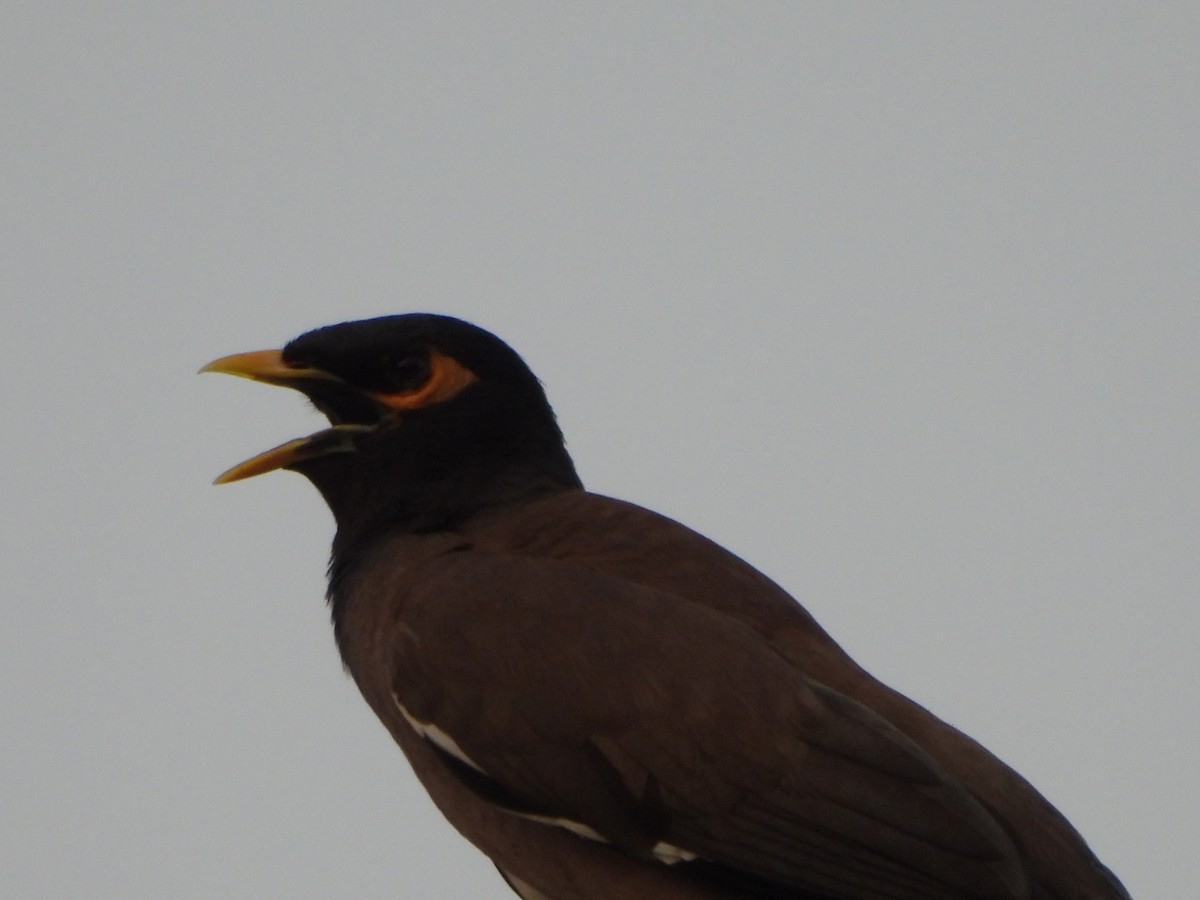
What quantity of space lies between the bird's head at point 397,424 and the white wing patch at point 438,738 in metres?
0.74

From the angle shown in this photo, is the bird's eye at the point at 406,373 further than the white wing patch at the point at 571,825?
Yes

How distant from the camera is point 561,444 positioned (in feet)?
18.4

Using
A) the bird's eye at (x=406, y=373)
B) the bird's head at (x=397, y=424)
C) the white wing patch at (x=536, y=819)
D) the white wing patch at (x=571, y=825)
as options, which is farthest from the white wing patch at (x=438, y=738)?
the bird's eye at (x=406, y=373)

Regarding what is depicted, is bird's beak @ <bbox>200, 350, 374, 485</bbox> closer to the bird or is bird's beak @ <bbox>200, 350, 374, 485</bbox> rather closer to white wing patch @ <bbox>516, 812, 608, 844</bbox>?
the bird

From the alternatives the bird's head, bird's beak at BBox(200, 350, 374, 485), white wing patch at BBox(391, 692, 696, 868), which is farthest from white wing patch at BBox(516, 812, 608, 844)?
bird's beak at BBox(200, 350, 374, 485)

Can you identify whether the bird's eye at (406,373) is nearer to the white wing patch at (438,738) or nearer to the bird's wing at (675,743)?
the bird's wing at (675,743)

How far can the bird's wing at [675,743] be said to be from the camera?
3982 millimetres

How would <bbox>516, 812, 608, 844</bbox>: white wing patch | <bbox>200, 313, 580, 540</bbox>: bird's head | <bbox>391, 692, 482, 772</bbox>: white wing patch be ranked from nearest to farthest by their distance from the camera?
<bbox>516, 812, 608, 844</bbox>: white wing patch → <bbox>391, 692, 482, 772</bbox>: white wing patch → <bbox>200, 313, 580, 540</bbox>: bird's head

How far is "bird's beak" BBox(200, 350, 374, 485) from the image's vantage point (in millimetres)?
5164

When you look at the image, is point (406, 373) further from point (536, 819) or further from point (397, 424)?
point (536, 819)

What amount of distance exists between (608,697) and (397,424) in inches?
49.8

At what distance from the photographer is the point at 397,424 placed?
5.23 m

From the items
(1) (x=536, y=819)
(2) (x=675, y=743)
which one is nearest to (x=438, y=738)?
(1) (x=536, y=819)

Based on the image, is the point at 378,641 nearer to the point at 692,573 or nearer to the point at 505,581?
the point at 505,581
